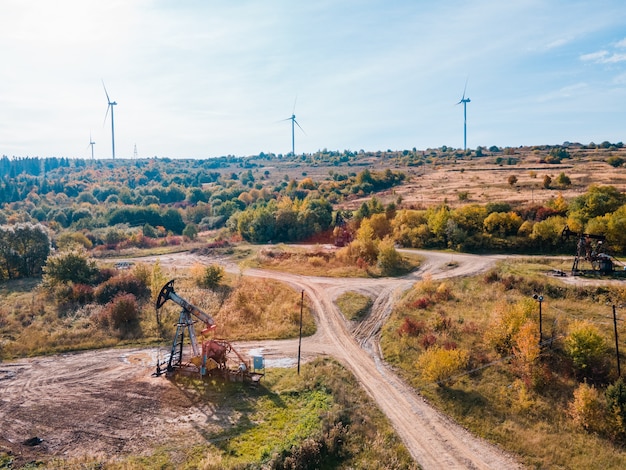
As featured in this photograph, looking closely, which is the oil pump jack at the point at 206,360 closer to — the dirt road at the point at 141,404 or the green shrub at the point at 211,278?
the dirt road at the point at 141,404

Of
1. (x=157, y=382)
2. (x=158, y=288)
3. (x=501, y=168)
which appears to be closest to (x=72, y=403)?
(x=157, y=382)

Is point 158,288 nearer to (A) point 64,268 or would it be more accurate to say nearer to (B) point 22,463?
(A) point 64,268

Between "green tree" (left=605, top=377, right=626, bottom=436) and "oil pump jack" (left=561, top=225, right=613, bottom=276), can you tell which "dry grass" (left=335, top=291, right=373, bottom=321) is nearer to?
"oil pump jack" (left=561, top=225, right=613, bottom=276)

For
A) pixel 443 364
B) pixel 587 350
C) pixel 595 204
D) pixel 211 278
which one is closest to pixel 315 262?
pixel 211 278

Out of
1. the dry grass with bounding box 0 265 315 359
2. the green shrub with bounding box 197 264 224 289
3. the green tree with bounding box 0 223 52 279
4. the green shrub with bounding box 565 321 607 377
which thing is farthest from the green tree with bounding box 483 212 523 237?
the green tree with bounding box 0 223 52 279

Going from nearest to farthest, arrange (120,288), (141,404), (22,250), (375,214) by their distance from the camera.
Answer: (141,404)
(120,288)
(22,250)
(375,214)

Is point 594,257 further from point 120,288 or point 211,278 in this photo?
point 120,288

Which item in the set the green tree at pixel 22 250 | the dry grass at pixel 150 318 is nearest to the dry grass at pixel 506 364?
the dry grass at pixel 150 318

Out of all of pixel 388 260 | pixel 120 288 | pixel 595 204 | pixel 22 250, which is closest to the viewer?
pixel 120 288

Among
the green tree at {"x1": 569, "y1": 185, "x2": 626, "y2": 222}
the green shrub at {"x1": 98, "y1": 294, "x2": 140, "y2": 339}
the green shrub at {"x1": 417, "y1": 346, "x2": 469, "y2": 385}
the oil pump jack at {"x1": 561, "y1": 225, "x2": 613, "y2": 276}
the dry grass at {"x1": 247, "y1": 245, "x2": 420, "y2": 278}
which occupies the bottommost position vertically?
the green shrub at {"x1": 417, "y1": 346, "x2": 469, "y2": 385}
